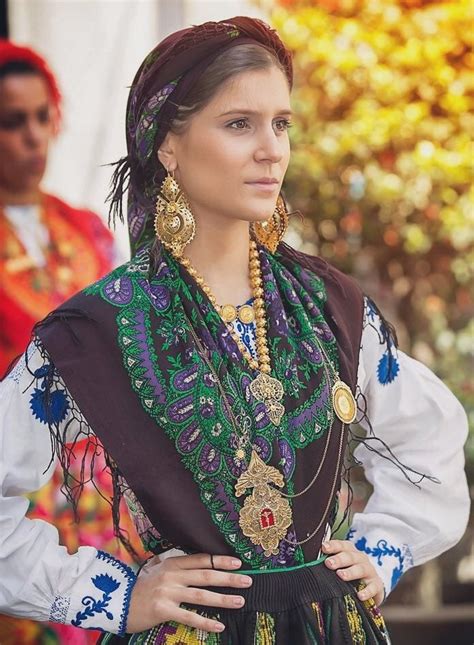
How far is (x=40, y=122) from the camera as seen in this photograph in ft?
13.8

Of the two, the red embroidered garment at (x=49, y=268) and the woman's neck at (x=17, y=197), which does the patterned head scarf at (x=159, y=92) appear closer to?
the red embroidered garment at (x=49, y=268)

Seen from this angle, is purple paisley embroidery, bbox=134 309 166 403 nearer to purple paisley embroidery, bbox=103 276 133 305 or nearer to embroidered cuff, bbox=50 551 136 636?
purple paisley embroidery, bbox=103 276 133 305

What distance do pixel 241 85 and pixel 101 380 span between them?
1.84 ft

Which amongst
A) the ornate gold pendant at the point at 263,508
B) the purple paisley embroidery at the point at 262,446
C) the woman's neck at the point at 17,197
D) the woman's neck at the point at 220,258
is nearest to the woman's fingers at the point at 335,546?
the ornate gold pendant at the point at 263,508

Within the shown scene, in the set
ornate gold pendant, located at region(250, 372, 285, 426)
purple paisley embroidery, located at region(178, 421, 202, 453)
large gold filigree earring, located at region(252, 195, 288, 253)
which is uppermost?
large gold filigree earring, located at region(252, 195, 288, 253)

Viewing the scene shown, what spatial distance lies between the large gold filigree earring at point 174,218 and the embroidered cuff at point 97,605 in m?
0.60

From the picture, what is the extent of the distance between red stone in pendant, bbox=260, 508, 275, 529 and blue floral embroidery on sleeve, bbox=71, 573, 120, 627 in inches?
11.5

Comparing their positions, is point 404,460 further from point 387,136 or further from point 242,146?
point 387,136

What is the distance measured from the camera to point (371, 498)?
243 cm

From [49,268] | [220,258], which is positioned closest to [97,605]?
[220,258]

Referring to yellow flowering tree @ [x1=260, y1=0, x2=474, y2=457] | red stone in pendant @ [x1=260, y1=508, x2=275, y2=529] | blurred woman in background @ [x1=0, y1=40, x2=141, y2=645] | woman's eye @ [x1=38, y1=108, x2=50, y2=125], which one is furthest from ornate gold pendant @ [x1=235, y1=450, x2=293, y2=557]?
yellow flowering tree @ [x1=260, y1=0, x2=474, y2=457]

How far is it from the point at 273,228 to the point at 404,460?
527 millimetres

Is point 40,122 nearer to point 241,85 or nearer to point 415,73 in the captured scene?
point 415,73

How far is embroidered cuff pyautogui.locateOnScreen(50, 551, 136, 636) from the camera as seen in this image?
2.14 m
